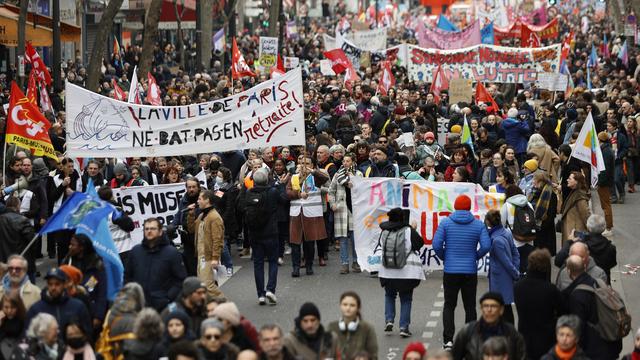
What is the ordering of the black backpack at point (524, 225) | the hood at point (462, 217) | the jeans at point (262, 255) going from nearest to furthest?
the hood at point (462, 217) < the black backpack at point (524, 225) < the jeans at point (262, 255)

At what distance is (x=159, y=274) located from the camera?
485 inches

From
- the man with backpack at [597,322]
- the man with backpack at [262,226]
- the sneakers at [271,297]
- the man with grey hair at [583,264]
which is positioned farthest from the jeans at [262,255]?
the man with backpack at [597,322]

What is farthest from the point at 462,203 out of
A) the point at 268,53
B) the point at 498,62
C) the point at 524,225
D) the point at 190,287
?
the point at 268,53

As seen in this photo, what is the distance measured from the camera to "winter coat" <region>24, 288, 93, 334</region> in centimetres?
1076

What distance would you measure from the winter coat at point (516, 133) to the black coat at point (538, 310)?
11931mm

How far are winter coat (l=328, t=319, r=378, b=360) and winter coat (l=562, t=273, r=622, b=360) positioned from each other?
5.97ft

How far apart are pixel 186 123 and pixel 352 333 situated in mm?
7189

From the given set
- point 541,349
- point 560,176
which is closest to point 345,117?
point 560,176

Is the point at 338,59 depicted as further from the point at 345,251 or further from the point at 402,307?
the point at 402,307

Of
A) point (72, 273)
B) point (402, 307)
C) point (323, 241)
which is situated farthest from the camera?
point (323, 241)

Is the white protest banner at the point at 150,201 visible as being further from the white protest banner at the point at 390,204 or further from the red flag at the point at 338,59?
the red flag at the point at 338,59

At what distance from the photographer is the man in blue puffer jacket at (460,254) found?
44.8ft

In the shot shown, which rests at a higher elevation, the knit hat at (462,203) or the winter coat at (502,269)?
the knit hat at (462,203)

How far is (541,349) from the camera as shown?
11664mm
